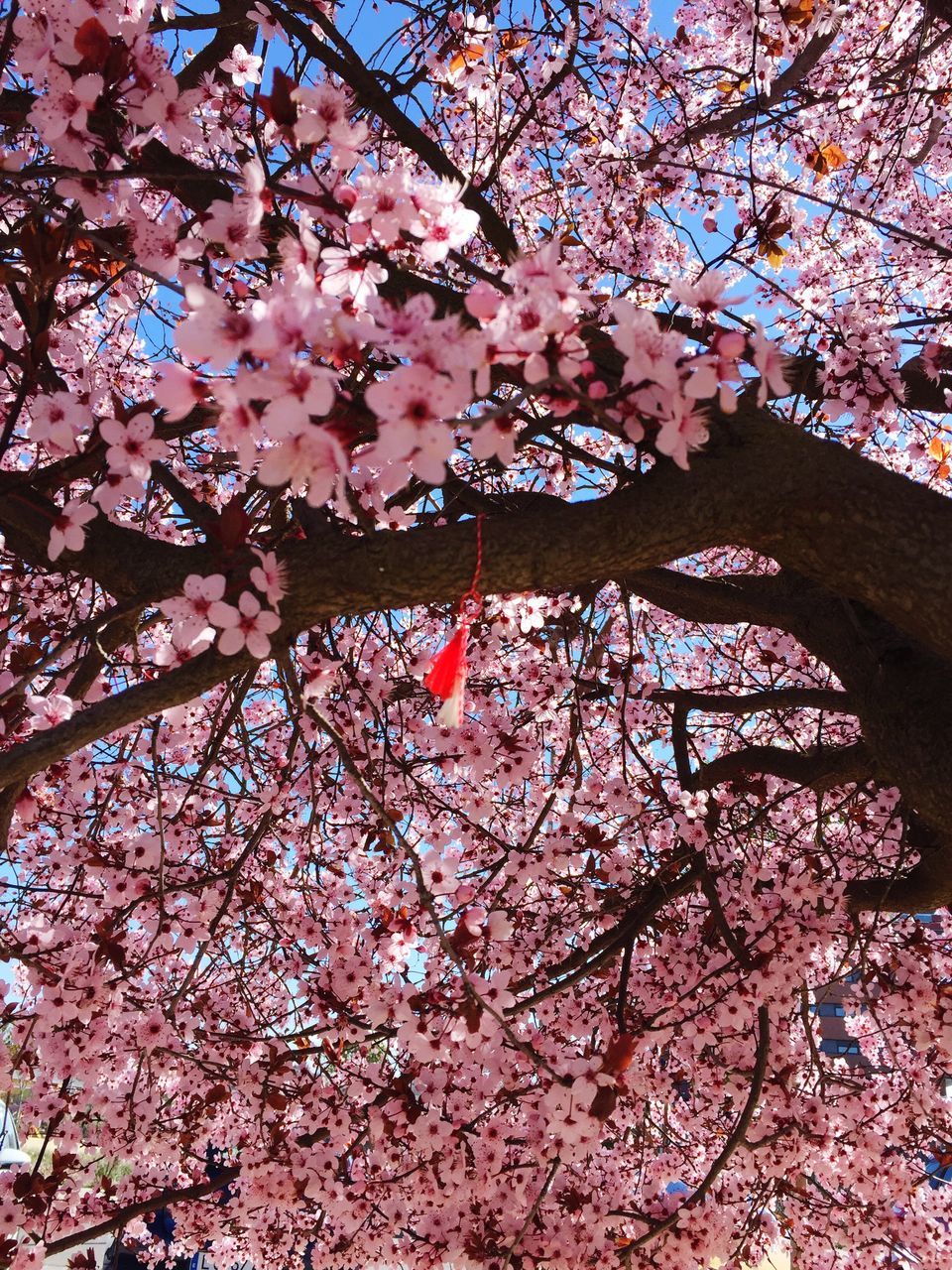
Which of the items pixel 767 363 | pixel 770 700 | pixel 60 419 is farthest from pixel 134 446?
pixel 770 700

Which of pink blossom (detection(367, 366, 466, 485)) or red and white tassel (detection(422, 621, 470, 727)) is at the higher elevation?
red and white tassel (detection(422, 621, 470, 727))

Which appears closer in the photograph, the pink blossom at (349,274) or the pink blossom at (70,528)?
the pink blossom at (349,274)

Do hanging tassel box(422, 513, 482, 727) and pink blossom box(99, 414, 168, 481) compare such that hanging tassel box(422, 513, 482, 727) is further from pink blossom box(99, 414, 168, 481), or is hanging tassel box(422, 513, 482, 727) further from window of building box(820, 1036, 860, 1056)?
window of building box(820, 1036, 860, 1056)

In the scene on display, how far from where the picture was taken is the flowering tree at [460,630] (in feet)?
4.86

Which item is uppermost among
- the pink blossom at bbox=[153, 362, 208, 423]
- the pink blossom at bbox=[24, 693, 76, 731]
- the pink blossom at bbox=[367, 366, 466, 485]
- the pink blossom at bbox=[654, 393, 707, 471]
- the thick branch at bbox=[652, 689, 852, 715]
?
the thick branch at bbox=[652, 689, 852, 715]

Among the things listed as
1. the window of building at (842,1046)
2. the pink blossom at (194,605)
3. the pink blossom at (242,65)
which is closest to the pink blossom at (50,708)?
the pink blossom at (194,605)

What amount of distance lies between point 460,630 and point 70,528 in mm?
851

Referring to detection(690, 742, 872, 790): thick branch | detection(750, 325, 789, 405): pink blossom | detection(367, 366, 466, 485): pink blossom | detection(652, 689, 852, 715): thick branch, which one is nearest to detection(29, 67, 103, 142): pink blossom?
detection(367, 366, 466, 485): pink blossom

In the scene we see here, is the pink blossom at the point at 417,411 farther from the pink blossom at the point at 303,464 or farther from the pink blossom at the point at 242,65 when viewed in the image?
the pink blossom at the point at 242,65

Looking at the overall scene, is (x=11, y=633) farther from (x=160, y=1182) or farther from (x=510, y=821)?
(x=160, y=1182)

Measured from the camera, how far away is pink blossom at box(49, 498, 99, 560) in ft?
5.92

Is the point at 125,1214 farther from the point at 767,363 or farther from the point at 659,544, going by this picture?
the point at 767,363

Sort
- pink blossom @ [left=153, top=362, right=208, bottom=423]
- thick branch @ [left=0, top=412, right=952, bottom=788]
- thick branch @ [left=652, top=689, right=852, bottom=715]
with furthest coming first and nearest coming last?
thick branch @ [left=652, top=689, right=852, bottom=715], thick branch @ [left=0, top=412, right=952, bottom=788], pink blossom @ [left=153, top=362, right=208, bottom=423]

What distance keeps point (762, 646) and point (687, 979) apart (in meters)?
1.91
